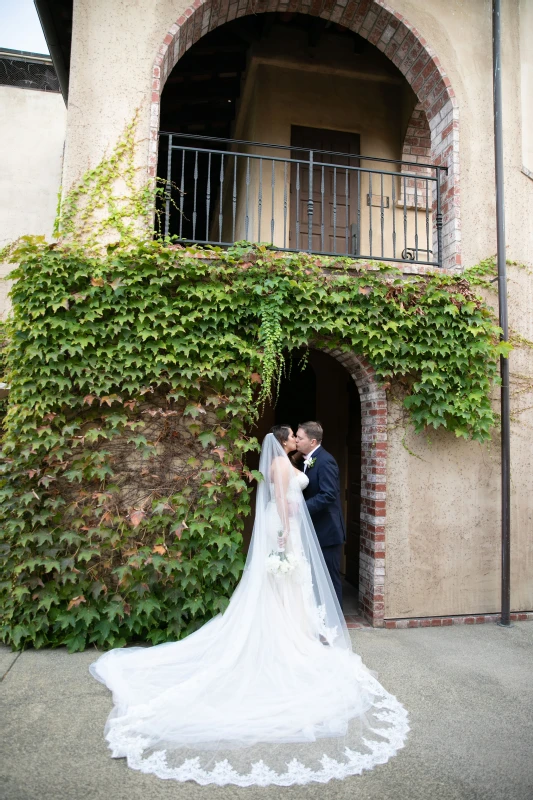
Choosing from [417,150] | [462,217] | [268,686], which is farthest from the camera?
[417,150]

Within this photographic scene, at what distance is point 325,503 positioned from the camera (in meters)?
4.77

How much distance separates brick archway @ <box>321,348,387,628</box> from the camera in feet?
17.3

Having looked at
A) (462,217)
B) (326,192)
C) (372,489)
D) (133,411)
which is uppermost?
(326,192)

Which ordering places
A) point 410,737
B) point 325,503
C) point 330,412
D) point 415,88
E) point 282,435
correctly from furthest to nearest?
point 330,412
point 415,88
point 325,503
point 282,435
point 410,737

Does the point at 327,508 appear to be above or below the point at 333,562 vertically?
above

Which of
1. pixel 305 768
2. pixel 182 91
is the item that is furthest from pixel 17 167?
pixel 305 768

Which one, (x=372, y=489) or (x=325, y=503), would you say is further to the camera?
(x=372, y=489)

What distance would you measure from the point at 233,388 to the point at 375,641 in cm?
264

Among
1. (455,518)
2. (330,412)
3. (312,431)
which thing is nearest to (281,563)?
(312,431)

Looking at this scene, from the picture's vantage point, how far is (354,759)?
290 cm

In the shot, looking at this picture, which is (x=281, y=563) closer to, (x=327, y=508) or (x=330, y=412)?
(x=327, y=508)

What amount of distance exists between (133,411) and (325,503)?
6.28 feet

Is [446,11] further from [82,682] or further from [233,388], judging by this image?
[82,682]

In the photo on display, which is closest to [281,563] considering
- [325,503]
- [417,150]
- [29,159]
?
Result: [325,503]
